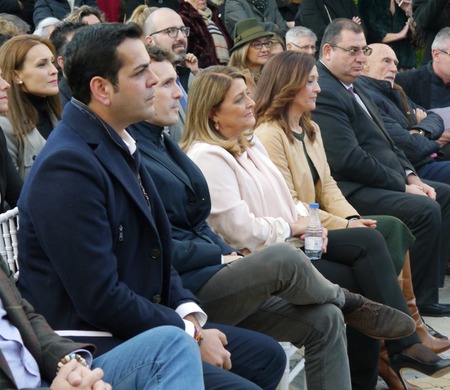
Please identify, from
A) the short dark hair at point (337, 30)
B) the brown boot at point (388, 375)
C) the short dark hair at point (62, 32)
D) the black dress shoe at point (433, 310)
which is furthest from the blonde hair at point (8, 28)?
the brown boot at point (388, 375)

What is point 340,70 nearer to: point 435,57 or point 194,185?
point 435,57

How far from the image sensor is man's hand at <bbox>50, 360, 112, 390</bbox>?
2.70 metres

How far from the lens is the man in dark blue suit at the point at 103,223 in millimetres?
3029

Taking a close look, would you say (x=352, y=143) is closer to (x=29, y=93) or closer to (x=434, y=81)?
(x=29, y=93)

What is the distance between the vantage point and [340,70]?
6621 millimetres

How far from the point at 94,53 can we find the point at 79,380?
1.14 meters

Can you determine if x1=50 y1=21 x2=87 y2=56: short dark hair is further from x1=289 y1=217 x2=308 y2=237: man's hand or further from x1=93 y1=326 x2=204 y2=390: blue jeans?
x1=93 y1=326 x2=204 y2=390: blue jeans

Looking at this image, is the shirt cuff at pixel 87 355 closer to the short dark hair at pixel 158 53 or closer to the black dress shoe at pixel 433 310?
the short dark hair at pixel 158 53

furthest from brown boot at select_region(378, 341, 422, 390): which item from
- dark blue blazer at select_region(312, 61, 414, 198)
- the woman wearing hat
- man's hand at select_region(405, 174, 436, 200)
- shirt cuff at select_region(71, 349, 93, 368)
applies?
the woman wearing hat

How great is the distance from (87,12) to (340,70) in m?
1.88

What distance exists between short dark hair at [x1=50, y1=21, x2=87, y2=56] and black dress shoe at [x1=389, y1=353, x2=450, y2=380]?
2813 mm

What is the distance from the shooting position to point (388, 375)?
4852mm

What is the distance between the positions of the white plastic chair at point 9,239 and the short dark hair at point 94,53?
554mm

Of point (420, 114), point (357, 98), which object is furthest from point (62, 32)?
point (420, 114)
